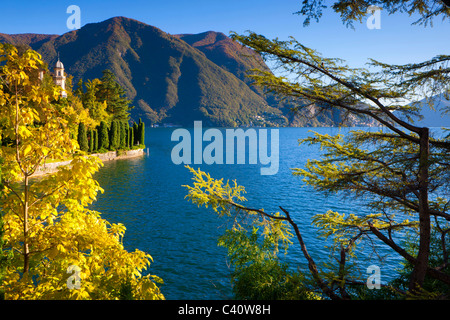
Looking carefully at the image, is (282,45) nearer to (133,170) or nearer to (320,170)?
(320,170)

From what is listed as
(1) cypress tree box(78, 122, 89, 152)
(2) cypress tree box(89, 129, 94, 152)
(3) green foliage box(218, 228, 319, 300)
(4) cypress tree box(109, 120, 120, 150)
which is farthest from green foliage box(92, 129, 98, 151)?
(3) green foliage box(218, 228, 319, 300)

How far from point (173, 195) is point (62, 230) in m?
24.9

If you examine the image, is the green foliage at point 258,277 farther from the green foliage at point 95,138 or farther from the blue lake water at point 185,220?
the green foliage at point 95,138

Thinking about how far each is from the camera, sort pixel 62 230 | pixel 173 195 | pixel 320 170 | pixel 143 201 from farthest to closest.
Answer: pixel 173 195 → pixel 143 201 → pixel 320 170 → pixel 62 230

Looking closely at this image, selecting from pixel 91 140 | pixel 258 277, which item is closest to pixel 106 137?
pixel 91 140

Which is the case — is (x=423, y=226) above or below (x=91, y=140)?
below

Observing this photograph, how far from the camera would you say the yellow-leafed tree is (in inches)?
180

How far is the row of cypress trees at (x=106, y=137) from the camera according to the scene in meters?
41.2

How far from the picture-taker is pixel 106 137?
48.0m

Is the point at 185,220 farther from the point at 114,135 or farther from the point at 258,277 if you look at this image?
the point at 114,135

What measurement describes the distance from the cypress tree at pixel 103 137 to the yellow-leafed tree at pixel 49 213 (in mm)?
44942

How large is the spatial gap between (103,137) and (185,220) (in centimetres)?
3154

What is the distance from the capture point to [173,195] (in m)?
29.6
